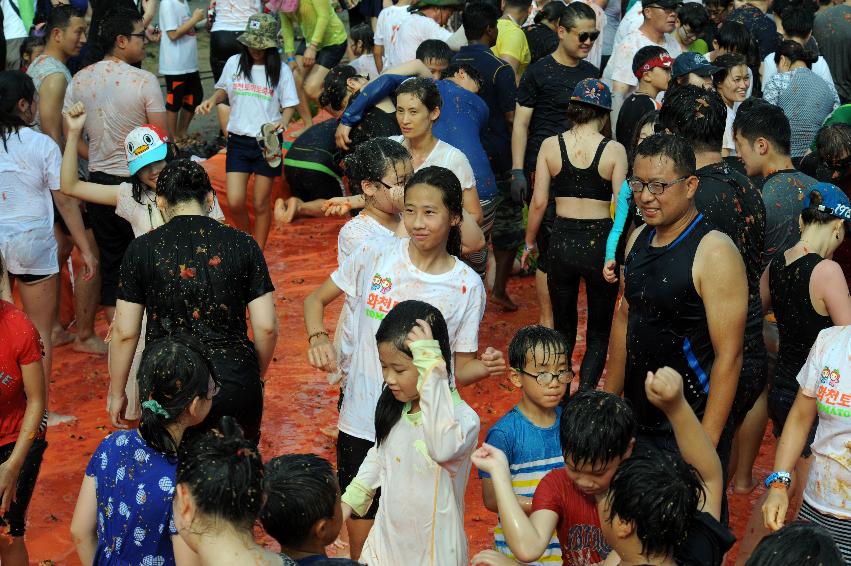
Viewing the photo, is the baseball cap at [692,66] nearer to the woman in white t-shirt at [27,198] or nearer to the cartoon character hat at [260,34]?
the cartoon character hat at [260,34]

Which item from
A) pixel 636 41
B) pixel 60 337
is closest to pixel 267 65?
pixel 60 337

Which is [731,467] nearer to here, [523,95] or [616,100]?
[523,95]

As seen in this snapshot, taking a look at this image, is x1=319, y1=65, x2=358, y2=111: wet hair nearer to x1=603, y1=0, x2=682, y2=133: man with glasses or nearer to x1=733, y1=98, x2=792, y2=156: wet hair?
x1=603, y1=0, x2=682, y2=133: man with glasses

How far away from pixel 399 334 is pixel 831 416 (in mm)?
1594

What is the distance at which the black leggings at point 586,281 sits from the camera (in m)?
6.21

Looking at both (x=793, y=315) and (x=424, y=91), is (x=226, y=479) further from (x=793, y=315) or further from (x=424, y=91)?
(x=424, y=91)

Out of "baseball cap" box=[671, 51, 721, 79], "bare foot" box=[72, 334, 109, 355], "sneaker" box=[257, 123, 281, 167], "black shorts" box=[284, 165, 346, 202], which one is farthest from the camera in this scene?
"black shorts" box=[284, 165, 346, 202]

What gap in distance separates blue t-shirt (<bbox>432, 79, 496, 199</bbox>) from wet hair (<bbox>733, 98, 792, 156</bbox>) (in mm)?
1817

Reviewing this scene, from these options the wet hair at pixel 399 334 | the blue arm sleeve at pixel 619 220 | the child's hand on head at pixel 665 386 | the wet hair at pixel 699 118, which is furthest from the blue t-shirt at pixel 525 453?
the blue arm sleeve at pixel 619 220

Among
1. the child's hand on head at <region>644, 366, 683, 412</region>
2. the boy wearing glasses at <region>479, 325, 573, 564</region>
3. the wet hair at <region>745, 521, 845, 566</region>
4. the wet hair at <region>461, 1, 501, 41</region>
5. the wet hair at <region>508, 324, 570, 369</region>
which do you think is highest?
the wet hair at <region>461, 1, 501, 41</region>

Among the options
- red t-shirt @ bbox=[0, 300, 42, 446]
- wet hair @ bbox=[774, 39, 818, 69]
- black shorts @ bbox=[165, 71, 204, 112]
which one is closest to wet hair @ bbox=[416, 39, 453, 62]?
wet hair @ bbox=[774, 39, 818, 69]

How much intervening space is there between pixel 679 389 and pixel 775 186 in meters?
2.68

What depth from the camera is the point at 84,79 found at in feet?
23.2

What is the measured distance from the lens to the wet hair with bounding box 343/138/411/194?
→ 473 centimetres
